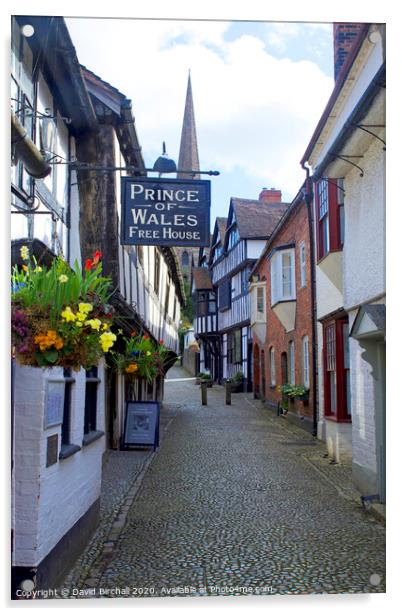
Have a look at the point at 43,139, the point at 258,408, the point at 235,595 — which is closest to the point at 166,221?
the point at 43,139

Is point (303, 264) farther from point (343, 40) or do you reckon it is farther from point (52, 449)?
point (52, 449)

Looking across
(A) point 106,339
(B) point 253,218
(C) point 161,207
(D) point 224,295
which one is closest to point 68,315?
(A) point 106,339

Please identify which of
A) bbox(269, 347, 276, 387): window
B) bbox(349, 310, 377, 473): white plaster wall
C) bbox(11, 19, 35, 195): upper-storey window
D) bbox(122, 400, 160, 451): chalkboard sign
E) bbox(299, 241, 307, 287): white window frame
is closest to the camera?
bbox(11, 19, 35, 195): upper-storey window

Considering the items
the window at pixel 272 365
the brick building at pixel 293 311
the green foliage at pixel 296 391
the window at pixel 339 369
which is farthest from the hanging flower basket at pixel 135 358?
the window at pixel 272 365

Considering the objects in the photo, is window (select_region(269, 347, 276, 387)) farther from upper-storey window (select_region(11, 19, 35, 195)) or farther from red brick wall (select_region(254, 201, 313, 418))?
upper-storey window (select_region(11, 19, 35, 195))

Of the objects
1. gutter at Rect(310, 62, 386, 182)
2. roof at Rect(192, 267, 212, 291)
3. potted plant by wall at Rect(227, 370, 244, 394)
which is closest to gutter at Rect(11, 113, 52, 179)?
gutter at Rect(310, 62, 386, 182)

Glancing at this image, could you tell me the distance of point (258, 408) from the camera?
21.0m

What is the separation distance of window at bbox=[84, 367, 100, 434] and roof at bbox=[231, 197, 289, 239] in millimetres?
19386

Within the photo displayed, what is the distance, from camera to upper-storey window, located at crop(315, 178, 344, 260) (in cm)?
970

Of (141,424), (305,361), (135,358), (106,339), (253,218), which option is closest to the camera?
(106,339)

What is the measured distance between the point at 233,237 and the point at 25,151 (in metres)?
25.2

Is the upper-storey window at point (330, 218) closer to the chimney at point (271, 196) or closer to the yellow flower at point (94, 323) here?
the yellow flower at point (94, 323)

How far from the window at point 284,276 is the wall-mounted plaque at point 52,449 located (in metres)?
11.8

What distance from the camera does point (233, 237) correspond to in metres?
29.6
